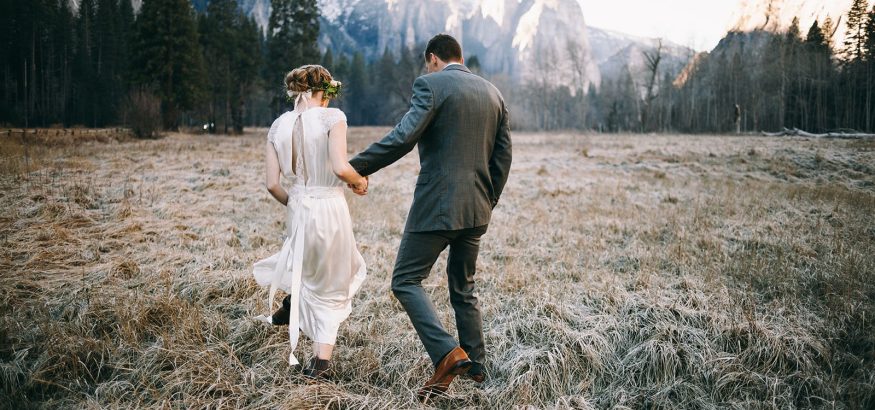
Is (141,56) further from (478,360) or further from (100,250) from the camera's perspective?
(478,360)

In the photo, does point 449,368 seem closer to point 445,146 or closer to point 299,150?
point 445,146

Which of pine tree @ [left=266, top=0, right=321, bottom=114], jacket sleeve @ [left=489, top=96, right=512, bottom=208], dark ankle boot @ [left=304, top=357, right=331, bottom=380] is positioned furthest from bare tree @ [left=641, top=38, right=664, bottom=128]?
dark ankle boot @ [left=304, top=357, right=331, bottom=380]

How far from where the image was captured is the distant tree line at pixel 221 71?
23359 mm

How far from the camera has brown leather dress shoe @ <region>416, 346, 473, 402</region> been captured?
9.34ft

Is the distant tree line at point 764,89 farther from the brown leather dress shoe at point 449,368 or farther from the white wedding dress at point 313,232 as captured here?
the white wedding dress at point 313,232

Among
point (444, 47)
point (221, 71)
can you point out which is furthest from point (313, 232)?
point (221, 71)

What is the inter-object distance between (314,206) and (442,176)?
36.2 inches

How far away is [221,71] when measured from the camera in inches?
1502

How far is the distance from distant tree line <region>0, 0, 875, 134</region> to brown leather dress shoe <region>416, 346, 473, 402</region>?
16.5m

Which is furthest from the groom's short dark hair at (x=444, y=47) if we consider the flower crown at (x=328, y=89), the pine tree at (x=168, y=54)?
the pine tree at (x=168, y=54)

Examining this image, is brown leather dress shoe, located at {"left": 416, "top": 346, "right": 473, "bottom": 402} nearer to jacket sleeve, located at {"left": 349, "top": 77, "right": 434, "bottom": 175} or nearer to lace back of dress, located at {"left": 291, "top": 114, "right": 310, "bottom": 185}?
jacket sleeve, located at {"left": 349, "top": 77, "right": 434, "bottom": 175}

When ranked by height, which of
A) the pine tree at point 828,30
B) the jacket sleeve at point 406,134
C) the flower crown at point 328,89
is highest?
the pine tree at point 828,30

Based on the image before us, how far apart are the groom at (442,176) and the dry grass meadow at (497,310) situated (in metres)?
0.55

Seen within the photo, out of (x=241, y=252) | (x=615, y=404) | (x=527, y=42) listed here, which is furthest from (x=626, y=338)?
(x=527, y=42)
